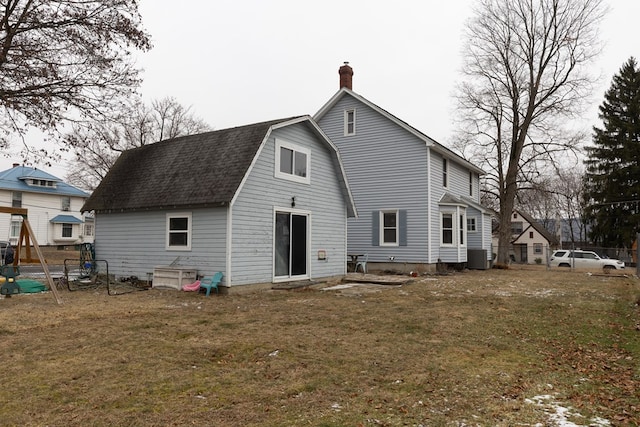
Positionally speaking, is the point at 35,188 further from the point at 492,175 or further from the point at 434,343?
the point at 434,343

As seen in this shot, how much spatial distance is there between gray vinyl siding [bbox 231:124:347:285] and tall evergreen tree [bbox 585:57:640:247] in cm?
2955

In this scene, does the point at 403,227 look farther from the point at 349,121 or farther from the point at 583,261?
the point at 583,261

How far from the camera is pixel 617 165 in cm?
3712

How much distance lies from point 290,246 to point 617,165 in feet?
114

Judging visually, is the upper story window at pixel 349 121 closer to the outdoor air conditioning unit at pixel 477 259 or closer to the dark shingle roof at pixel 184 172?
the dark shingle roof at pixel 184 172

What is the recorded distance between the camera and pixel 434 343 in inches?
264

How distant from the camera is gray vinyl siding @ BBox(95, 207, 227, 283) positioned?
12.3 m

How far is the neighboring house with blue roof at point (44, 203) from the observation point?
4075 cm

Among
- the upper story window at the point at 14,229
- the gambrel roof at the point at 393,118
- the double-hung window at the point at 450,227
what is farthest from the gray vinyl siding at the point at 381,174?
the upper story window at the point at 14,229

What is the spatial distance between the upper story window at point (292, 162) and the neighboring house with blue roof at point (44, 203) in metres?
34.0

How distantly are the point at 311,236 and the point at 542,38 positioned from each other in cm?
2175

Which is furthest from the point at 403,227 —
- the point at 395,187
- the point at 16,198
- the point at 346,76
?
the point at 16,198

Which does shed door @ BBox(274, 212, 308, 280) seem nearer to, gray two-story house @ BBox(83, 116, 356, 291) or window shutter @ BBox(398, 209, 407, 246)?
gray two-story house @ BBox(83, 116, 356, 291)

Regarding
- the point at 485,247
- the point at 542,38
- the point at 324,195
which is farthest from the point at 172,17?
the point at 542,38
